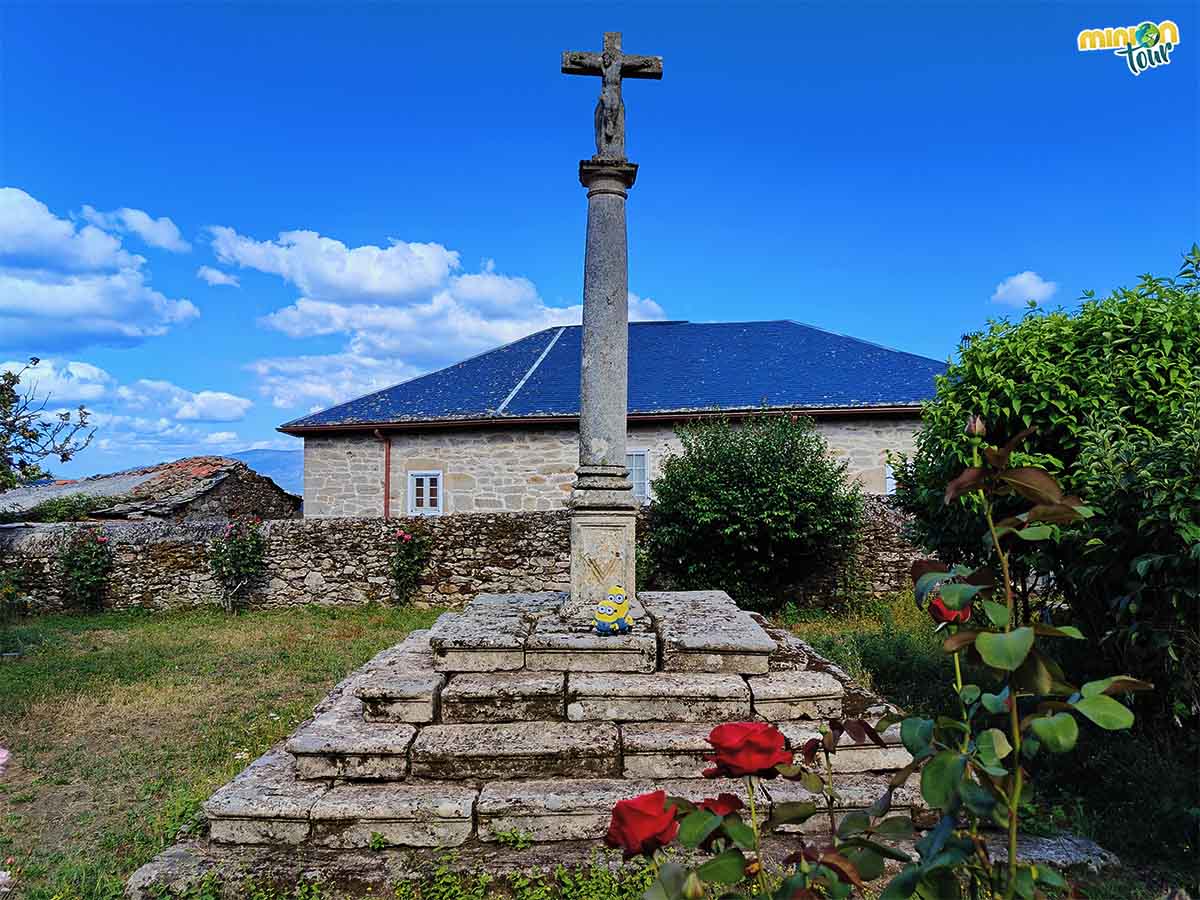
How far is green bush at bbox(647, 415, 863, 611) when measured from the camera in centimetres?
1100

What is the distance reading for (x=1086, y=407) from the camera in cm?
533

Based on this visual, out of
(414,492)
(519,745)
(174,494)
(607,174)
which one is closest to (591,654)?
(519,745)

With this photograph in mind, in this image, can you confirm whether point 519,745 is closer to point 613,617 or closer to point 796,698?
point 613,617

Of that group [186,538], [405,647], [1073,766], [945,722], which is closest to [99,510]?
[186,538]

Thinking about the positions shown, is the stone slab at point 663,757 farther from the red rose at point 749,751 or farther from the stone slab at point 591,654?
the red rose at point 749,751

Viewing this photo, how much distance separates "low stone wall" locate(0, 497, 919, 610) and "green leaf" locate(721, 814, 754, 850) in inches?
440

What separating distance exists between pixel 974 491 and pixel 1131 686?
0.42 m

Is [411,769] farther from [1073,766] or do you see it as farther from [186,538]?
[186,538]

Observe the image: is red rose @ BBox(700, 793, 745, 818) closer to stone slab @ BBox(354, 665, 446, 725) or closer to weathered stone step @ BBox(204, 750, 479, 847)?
weathered stone step @ BBox(204, 750, 479, 847)

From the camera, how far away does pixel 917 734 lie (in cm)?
146

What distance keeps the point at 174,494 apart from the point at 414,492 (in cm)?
512

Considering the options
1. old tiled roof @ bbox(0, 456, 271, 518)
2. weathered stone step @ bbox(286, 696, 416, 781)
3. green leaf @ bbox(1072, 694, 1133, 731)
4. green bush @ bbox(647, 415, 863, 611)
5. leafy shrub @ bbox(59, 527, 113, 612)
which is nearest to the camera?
green leaf @ bbox(1072, 694, 1133, 731)

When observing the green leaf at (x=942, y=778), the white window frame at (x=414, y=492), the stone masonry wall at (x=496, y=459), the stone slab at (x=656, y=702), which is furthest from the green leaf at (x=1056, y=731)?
the white window frame at (x=414, y=492)

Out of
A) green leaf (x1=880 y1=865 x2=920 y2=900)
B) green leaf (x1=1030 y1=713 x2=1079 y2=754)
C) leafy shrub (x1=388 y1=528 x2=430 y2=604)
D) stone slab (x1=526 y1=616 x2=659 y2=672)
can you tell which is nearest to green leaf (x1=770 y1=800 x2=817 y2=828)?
green leaf (x1=880 y1=865 x2=920 y2=900)
